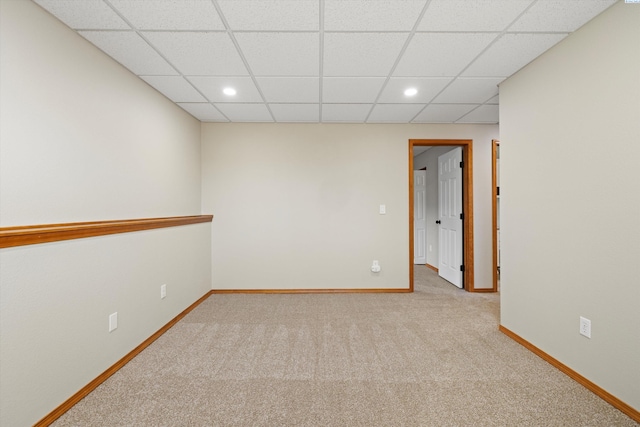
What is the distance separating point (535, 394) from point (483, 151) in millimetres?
3036

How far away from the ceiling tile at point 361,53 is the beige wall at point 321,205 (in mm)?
1498

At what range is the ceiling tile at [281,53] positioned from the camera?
6.02 feet

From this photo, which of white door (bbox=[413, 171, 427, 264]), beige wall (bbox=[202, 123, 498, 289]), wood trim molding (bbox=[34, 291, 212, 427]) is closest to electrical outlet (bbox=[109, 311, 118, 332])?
wood trim molding (bbox=[34, 291, 212, 427])

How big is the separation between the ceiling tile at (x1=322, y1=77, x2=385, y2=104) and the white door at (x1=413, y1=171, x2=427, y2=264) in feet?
11.0

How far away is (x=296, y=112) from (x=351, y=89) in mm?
891

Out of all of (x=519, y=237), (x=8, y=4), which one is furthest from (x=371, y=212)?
(x=8, y=4)

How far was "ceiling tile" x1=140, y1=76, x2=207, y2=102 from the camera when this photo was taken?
243cm

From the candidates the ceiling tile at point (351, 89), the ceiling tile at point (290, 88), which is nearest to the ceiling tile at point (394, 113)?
the ceiling tile at point (351, 89)

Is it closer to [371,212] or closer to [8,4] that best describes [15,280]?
[8,4]

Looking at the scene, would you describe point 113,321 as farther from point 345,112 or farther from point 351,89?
point 345,112

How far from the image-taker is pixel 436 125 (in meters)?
3.79

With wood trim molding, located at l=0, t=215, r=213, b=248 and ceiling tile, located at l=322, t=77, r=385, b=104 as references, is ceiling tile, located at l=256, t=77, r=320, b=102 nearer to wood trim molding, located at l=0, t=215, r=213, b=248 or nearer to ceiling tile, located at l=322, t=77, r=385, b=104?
ceiling tile, located at l=322, t=77, r=385, b=104

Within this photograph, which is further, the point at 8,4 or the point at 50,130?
the point at 50,130

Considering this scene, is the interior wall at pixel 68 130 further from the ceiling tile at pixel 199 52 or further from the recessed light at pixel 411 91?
the recessed light at pixel 411 91
